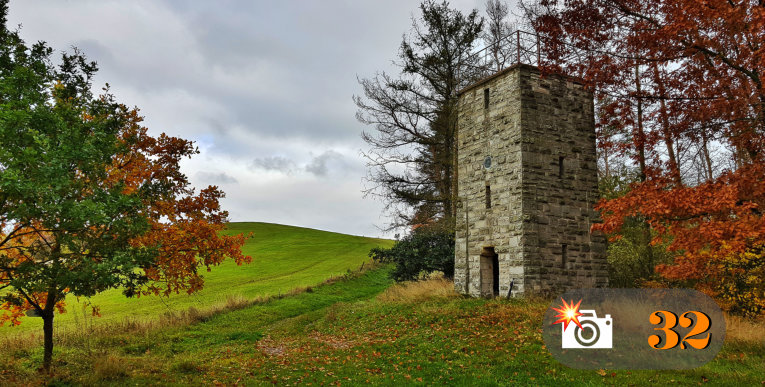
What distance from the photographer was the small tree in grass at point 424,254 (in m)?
23.6

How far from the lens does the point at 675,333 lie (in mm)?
10586

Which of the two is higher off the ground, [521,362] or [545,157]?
[545,157]

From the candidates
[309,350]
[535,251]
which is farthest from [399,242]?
[309,350]

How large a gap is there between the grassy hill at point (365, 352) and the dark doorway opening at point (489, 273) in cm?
109

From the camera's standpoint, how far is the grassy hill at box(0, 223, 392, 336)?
21.8 metres

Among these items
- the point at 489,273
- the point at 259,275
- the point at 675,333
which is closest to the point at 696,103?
the point at 675,333

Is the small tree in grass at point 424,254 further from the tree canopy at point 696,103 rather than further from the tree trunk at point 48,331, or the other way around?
the tree trunk at point 48,331

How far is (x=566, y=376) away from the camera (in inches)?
354

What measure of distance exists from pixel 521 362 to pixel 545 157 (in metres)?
9.30

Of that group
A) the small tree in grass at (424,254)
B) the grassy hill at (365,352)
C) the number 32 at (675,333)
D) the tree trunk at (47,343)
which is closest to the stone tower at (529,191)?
the grassy hill at (365,352)

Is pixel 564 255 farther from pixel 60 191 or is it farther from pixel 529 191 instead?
pixel 60 191

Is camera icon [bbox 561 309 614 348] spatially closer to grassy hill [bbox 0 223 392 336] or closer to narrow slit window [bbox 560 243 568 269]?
narrow slit window [bbox 560 243 568 269]

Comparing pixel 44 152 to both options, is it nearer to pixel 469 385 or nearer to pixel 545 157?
pixel 469 385

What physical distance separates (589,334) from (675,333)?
1.85 metres
